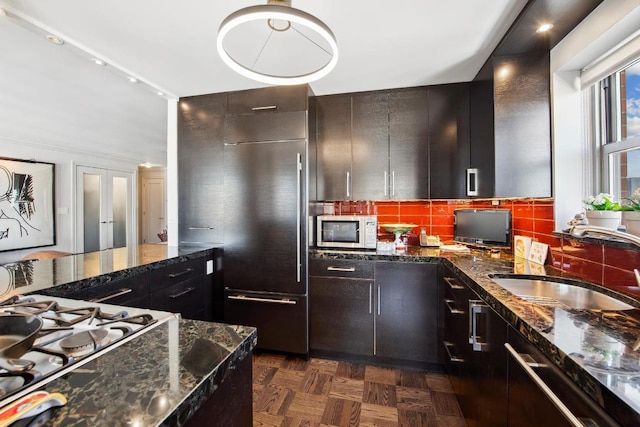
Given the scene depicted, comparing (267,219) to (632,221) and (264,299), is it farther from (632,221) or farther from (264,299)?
(632,221)

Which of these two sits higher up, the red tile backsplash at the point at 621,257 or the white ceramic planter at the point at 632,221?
the white ceramic planter at the point at 632,221

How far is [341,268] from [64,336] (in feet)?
5.89

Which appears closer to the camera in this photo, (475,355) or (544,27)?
(475,355)

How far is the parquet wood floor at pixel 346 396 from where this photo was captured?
1.69 meters

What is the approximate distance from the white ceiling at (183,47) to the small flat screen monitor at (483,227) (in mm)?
1142

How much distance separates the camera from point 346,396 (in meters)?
1.90

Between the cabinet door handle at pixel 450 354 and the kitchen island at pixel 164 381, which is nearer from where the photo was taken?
the kitchen island at pixel 164 381

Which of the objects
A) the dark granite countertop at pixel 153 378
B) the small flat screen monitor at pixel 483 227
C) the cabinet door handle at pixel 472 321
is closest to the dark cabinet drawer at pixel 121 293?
the dark granite countertop at pixel 153 378

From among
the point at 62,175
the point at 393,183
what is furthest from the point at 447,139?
the point at 62,175

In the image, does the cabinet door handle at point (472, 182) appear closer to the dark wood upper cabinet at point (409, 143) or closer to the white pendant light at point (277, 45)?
the dark wood upper cabinet at point (409, 143)

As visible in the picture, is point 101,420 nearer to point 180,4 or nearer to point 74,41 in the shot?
point 180,4

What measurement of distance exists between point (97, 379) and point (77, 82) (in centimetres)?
309

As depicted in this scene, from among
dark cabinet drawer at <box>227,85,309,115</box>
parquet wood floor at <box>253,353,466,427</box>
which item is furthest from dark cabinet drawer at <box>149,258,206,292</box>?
dark cabinet drawer at <box>227,85,309,115</box>

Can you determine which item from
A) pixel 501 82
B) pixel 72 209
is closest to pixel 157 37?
pixel 501 82
